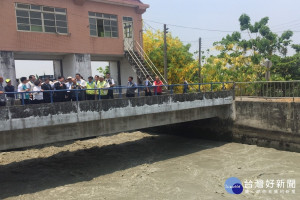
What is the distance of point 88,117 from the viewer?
8.56 m

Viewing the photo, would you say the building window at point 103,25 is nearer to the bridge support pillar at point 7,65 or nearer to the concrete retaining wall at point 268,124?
the bridge support pillar at point 7,65

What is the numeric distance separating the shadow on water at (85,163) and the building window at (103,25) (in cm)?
731

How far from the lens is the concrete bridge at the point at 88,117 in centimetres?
750

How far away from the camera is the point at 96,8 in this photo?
1619 cm

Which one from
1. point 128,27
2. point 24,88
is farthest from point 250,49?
point 24,88

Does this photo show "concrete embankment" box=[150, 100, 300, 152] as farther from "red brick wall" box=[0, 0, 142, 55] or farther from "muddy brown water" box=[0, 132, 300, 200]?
"red brick wall" box=[0, 0, 142, 55]

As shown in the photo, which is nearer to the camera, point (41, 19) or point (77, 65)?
point (41, 19)

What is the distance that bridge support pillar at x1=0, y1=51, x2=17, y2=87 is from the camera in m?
12.8

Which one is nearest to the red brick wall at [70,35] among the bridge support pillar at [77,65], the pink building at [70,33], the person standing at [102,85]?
the pink building at [70,33]

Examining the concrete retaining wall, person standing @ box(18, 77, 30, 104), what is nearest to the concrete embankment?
the concrete retaining wall

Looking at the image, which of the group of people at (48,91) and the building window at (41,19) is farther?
the building window at (41,19)

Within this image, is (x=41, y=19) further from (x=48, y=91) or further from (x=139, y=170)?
(x=139, y=170)

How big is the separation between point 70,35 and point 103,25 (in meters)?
2.56

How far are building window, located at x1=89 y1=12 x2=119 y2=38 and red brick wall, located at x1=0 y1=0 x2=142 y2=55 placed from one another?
0.86ft
